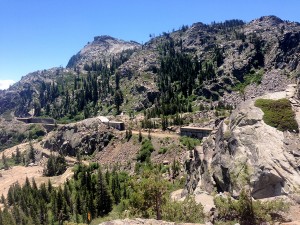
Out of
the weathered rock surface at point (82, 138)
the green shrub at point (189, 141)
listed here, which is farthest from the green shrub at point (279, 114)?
the weathered rock surface at point (82, 138)

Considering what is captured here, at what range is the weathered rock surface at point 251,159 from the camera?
41.1 metres

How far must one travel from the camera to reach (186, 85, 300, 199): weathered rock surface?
41094 mm

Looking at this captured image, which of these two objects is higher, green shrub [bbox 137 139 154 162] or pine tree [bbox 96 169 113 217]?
green shrub [bbox 137 139 154 162]

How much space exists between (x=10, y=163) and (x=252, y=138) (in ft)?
508

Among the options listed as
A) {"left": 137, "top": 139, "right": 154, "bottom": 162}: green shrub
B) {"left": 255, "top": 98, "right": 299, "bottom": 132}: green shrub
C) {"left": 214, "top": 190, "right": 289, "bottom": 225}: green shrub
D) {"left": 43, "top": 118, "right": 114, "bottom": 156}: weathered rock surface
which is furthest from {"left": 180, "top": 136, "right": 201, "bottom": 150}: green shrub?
{"left": 214, "top": 190, "right": 289, "bottom": 225}: green shrub

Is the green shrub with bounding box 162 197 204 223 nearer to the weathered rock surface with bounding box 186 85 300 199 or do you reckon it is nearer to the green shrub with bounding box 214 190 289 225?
the green shrub with bounding box 214 190 289 225

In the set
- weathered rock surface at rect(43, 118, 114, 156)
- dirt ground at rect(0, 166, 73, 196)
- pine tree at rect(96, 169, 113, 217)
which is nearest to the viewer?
pine tree at rect(96, 169, 113, 217)

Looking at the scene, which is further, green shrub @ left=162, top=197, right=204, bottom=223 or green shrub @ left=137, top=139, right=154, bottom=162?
green shrub @ left=137, top=139, right=154, bottom=162

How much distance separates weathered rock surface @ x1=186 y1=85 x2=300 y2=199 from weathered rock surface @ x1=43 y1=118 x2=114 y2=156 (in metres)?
89.4

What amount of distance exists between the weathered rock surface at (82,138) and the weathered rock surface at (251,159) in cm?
8944

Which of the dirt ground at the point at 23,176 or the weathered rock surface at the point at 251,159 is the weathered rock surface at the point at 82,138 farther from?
the weathered rock surface at the point at 251,159

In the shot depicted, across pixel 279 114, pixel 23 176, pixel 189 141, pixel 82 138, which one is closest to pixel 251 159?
pixel 279 114

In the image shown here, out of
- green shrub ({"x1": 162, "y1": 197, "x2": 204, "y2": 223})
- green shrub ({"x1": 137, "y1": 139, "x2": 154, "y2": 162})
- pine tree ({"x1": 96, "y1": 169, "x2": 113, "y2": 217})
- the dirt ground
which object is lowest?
the dirt ground

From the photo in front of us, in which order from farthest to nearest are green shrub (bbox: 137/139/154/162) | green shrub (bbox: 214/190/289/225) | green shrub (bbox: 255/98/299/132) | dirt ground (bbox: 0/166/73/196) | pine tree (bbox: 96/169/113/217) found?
dirt ground (bbox: 0/166/73/196), green shrub (bbox: 137/139/154/162), pine tree (bbox: 96/169/113/217), green shrub (bbox: 255/98/299/132), green shrub (bbox: 214/190/289/225)
